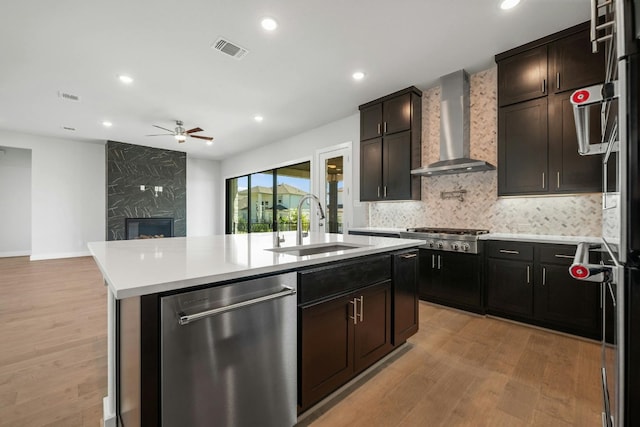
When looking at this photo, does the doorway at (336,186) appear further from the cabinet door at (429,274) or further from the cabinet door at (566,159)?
the cabinet door at (566,159)

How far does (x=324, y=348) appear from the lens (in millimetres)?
1559

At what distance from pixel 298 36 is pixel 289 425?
3135 millimetres

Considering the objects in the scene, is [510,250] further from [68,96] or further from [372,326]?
[68,96]

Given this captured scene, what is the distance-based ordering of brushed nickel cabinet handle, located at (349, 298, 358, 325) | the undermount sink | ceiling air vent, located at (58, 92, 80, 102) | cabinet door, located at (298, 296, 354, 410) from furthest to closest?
ceiling air vent, located at (58, 92, 80, 102)
the undermount sink
brushed nickel cabinet handle, located at (349, 298, 358, 325)
cabinet door, located at (298, 296, 354, 410)

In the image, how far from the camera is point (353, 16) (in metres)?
2.46

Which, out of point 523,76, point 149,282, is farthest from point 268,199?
point 149,282

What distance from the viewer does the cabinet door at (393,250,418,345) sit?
2.11 m

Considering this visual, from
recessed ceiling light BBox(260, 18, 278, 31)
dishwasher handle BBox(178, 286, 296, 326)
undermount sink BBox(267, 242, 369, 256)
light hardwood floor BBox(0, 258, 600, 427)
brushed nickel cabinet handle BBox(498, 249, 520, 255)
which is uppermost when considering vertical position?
recessed ceiling light BBox(260, 18, 278, 31)

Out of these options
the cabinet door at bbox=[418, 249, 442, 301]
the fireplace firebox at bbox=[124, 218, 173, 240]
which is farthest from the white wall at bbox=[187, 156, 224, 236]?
the cabinet door at bbox=[418, 249, 442, 301]

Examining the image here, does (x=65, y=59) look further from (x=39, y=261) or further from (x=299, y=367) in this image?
(x=39, y=261)

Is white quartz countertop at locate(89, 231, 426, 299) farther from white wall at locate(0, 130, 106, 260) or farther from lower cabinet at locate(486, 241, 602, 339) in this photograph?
white wall at locate(0, 130, 106, 260)

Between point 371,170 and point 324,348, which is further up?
point 371,170

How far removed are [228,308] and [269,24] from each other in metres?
2.59

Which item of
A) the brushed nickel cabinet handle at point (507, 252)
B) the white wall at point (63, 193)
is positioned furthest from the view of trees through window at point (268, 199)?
the brushed nickel cabinet handle at point (507, 252)
